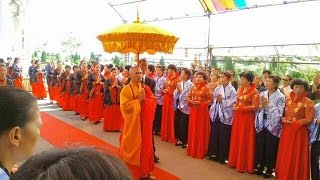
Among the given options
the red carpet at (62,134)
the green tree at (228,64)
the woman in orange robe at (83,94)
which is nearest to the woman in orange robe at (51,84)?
the woman in orange robe at (83,94)

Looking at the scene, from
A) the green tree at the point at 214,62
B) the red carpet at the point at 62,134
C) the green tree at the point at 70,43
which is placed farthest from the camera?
the green tree at the point at 70,43

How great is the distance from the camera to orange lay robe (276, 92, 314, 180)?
430cm

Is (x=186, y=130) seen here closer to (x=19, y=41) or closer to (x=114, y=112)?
(x=114, y=112)

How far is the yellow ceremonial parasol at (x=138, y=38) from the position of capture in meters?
4.59

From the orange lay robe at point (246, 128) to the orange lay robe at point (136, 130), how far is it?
136cm

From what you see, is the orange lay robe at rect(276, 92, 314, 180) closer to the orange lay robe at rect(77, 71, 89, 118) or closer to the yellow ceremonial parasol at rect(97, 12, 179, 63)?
the yellow ceremonial parasol at rect(97, 12, 179, 63)

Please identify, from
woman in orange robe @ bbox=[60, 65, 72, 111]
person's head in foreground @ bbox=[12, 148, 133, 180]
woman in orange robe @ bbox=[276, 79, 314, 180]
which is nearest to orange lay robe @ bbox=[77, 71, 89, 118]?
woman in orange robe @ bbox=[60, 65, 72, 111]

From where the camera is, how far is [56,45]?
26125 millimetres

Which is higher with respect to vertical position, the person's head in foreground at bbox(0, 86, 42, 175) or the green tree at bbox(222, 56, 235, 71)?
the green tree at bbox(222, 56, 235, 71)

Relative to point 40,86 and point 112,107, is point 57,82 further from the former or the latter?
point 112,107

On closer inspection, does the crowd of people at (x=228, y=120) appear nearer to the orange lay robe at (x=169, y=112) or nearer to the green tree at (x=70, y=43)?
the orange lay robe at (x=169, y=112)

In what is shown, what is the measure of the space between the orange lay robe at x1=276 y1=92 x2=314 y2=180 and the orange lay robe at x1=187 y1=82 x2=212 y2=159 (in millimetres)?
1529

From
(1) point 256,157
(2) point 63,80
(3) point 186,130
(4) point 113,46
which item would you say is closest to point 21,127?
(4) point 113,46

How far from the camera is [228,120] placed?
5422 millimetres
